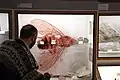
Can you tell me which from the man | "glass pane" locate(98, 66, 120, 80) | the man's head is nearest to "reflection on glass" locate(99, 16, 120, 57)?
"glass pane" locate(98, 66, 120, 80)

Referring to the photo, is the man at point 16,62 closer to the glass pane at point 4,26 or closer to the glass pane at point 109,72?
the glass pane at point 4,26

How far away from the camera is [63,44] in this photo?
338 centimetres

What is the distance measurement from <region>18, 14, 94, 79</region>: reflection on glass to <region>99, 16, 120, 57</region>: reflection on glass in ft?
0.54

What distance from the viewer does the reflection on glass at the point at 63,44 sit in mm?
3338

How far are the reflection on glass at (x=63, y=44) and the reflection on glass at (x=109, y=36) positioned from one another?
0.54 feet

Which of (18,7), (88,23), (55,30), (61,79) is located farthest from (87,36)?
(18,7)

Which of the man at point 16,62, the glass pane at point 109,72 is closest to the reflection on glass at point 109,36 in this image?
the glass pane at point 109,72

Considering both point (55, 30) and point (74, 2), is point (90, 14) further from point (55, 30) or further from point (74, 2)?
point (55, 30)

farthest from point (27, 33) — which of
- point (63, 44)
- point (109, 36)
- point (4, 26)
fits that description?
point (109, 36)

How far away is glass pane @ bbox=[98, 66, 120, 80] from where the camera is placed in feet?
11.0

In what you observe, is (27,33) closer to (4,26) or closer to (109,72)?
(4,26)

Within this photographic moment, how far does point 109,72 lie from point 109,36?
46cm

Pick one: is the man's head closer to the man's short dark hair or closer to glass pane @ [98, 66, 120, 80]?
the man's short dark hair

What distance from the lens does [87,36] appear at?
3.37 metres
